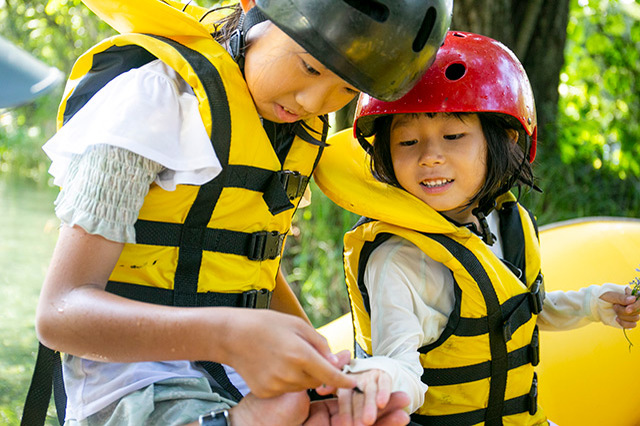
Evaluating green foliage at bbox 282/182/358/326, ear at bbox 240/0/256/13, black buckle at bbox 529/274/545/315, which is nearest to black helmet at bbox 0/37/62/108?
green foliage at bbox 282/182/358/326

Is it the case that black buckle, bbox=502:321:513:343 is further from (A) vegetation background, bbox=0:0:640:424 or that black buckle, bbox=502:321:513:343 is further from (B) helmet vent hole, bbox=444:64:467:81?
(A) vegetation background, bbox=0:0:640:424

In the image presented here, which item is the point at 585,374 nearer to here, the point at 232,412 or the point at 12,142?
the point at 232,412

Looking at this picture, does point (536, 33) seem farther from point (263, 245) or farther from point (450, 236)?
point (263, 245)

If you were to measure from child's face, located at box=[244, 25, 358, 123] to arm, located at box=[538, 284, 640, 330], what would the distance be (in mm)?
1038

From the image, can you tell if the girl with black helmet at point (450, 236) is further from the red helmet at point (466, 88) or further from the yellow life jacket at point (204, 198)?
the yellow life jacket at point (204, 198)

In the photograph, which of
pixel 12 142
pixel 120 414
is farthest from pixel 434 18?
pixel 12 142

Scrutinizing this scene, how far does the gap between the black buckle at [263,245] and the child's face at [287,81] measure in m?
0.27

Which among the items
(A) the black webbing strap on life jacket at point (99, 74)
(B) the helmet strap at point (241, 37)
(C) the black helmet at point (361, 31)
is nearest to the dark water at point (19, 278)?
(A) the black webbing strap on life jacket at point (99, 74)

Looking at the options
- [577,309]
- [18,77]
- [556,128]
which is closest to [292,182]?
[577,309]

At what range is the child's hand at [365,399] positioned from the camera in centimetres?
120

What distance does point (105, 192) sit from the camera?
1.25 meters

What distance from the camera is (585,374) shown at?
2.30 metres

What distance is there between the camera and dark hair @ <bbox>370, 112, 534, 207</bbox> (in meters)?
1.85

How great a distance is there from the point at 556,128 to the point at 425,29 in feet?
11.5
